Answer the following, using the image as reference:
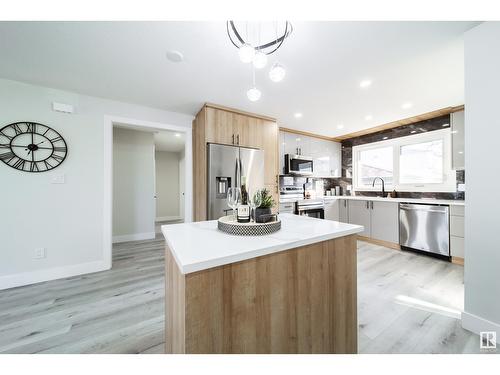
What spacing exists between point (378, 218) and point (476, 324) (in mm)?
2189

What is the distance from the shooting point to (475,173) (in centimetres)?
138

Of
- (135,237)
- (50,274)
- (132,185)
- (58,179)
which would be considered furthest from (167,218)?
(58,179)

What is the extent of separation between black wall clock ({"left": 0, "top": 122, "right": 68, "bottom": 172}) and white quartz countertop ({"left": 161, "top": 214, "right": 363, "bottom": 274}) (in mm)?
2362

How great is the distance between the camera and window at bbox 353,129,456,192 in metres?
3.13

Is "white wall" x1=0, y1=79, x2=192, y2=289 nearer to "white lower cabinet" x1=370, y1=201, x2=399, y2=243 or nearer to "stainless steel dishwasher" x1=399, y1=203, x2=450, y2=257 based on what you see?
"white lower cabinet" x1=370, y1=201, x2=399, y2=243

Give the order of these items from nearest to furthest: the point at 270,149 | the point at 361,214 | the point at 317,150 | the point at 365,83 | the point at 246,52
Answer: the point at 246,52 → the point at 365,83 → the point at 270,149 → the point at 361,214 → the point at 317,150

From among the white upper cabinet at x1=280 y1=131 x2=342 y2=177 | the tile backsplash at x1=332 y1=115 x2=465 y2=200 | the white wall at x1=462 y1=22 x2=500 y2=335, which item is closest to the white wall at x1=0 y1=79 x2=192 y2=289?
the white upper cabinet at x1=280 y1=131 x2=342 y2=177

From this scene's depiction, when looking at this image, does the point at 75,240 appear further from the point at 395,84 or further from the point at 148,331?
the point at 395,84

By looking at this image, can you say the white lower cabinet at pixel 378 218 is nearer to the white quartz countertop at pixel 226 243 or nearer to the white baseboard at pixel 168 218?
the white quartz countertop at pixel 226 243

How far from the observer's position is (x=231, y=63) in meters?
1.78

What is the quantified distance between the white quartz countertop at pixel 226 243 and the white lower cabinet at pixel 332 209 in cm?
298

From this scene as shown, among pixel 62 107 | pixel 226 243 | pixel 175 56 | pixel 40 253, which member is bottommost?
pixel 40 253

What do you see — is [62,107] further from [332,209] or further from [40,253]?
[332,209]

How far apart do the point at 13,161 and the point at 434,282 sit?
4987 millimetres
